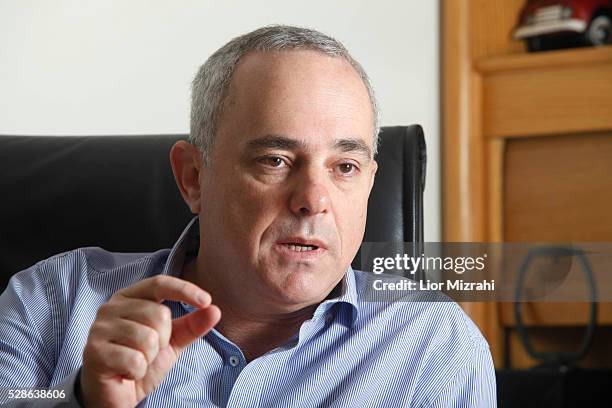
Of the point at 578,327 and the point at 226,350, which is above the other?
the point at 226,350

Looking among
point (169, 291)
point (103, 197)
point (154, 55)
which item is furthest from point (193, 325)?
point (154, 55)

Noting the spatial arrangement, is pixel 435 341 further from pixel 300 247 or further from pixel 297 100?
pixel 297 100

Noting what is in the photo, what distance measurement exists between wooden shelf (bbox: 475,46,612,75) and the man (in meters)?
1.06

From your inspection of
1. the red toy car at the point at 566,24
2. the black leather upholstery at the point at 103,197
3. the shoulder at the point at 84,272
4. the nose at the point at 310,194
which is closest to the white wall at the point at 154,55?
the red toy car at the point at 566,24

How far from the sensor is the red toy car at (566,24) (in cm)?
207

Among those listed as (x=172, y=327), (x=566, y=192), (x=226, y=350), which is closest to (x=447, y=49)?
(x=566, y=192)

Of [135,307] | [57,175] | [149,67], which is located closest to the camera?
[135,307]

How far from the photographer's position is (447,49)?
2.23 meters

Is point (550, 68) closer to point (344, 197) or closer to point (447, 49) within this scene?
point (447, 49)

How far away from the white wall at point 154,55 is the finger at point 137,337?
4.02ft

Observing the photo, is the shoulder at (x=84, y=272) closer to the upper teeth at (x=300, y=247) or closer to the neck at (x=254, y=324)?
the neck at (x=254, y=324)

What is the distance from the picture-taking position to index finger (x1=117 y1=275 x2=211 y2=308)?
0.80m

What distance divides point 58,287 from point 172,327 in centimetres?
37

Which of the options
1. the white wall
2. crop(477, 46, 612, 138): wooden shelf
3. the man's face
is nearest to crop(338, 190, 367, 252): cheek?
the man's face
